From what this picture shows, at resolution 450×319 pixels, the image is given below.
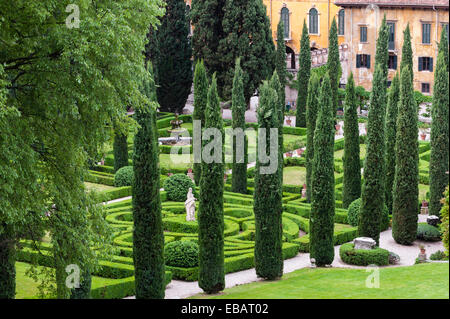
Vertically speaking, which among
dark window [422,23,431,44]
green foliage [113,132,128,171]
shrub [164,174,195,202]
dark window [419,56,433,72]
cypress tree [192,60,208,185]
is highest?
dark window [422,23,431,44]

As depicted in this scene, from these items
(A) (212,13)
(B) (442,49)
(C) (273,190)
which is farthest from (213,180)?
(A) (212,13)

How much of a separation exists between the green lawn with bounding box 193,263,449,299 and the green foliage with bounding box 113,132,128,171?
46.9 ft

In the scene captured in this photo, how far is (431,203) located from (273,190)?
367 inches

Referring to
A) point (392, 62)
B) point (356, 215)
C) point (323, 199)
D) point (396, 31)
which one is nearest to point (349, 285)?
point (323, 199)

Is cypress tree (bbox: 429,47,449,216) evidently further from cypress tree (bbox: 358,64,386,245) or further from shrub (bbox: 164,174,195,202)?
shrub (bbox: 164,174,195,202)

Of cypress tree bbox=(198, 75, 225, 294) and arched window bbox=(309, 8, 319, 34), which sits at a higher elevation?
arched window bbox=(309, 8, 319, 34)

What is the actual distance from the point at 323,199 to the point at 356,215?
5.59 meters

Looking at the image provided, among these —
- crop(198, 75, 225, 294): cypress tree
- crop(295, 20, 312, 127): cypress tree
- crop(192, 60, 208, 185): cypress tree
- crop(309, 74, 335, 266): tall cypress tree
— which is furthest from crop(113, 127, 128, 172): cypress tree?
crop(198, 75, 225, 294): cypress tree

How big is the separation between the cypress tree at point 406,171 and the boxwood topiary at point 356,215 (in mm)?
1564

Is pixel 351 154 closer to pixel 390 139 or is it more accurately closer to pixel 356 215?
pixel 390 139

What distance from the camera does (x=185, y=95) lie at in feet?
184

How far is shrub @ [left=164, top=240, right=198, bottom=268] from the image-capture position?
29234 mm

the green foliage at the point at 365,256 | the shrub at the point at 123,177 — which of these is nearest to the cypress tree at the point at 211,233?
the green foliage at the point at 365,256

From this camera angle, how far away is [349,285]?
24.4 meters
